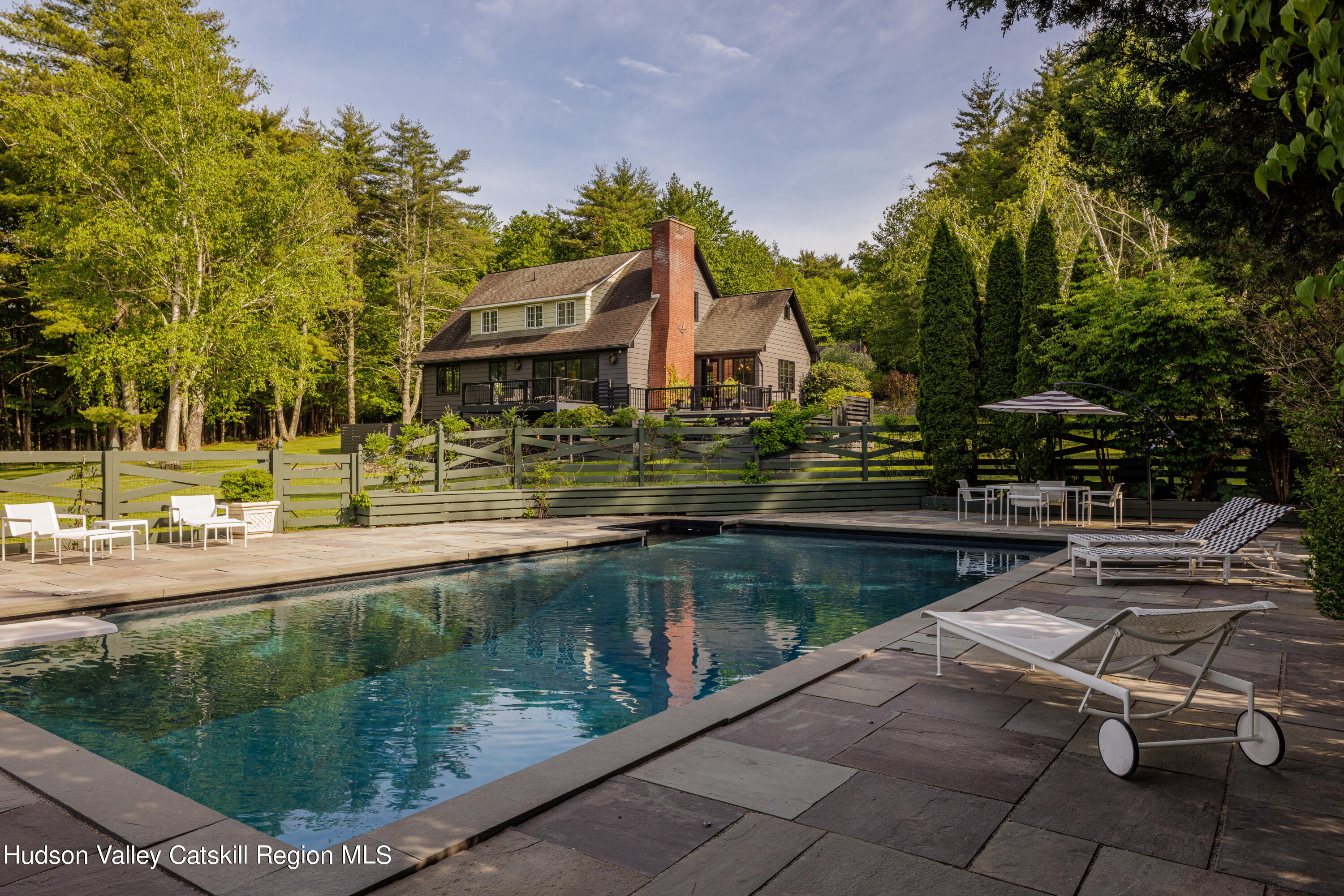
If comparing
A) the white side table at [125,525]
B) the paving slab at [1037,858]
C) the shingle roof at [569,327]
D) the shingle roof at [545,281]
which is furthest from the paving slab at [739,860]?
the shingle roof at [545,281]

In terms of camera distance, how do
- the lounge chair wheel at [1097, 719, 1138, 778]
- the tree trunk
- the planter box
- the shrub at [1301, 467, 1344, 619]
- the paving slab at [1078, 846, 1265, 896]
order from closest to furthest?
the paving slab at [1078, 846, 1265, 896], the lounge chair wheel at [1097, 719, 1138, 778], the shrub at [1301, 467, 1344, 619], the planter box, the tree trunk

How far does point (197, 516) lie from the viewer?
10.4 meters

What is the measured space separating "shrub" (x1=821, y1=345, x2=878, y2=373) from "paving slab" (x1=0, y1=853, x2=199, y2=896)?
117ft

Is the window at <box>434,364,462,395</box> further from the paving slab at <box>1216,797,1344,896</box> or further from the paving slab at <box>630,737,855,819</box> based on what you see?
the paving slab at <box>1216,797,1344,896</box>

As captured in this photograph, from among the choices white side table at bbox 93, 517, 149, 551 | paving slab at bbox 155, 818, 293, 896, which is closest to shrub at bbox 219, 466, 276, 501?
white side table at bbox 93, 517, 149, 551

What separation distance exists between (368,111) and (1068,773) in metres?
44.5

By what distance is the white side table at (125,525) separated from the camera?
9414 millimetres

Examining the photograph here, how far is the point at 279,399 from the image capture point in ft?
96.2

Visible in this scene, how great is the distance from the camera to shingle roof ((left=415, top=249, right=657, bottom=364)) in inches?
1080

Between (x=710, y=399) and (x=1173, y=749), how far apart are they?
2461cm

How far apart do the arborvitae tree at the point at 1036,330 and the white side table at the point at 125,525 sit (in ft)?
48.8

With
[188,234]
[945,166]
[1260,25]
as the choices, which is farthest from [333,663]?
[945,166]

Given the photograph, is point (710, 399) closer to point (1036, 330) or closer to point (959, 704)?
point (1036, 330)

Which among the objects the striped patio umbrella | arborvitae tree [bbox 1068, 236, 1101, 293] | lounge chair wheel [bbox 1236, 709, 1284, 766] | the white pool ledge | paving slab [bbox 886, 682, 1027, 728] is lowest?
the white pool ledge
